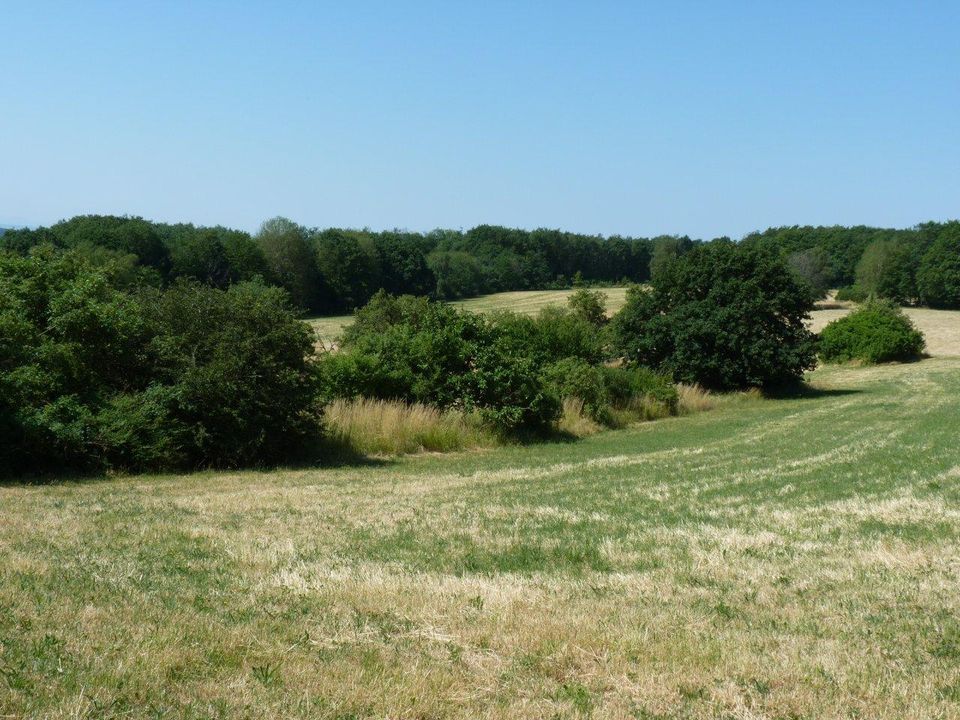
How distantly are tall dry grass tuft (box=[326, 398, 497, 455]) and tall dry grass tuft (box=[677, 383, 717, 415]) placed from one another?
14.4 m

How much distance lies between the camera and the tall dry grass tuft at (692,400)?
37969mm

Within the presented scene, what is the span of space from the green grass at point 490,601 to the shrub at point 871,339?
166 feet

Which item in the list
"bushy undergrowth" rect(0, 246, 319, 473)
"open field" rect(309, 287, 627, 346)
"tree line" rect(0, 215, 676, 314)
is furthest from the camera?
"open field" rect(309, 287, 627, 346)

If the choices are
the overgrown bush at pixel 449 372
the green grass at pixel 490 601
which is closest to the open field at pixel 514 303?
the overgrown bush at pixel 449 372

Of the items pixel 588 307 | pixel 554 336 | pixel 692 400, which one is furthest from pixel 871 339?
pixel 554 336

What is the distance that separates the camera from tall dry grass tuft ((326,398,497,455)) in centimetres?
2311

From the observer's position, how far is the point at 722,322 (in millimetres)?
43281

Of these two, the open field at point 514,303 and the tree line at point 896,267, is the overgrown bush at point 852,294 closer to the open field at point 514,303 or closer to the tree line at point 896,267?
the tree line at point 896,267

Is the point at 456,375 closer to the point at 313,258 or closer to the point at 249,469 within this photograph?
the point at 249,469

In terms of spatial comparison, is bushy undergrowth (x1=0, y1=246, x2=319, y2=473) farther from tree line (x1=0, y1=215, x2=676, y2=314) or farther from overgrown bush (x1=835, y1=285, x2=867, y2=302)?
overgrown bush (x1=835, y1=285, x2=867, y2=302)

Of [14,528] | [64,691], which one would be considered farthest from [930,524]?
[14,528]

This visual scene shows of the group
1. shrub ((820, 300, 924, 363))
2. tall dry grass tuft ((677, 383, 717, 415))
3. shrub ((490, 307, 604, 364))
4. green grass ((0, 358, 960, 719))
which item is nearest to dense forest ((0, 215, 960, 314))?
shrub ((820, 300, 924, 363))

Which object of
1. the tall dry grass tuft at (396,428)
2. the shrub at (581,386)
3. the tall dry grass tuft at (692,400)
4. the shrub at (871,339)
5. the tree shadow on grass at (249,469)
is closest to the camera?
the tree shadow on grass at (249,469)

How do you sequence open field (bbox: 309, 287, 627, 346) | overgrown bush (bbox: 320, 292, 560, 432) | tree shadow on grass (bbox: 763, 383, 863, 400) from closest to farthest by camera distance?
overgrown bush (bbox: 320, 292, 560, 432) → tree shadow on grass (bbox: 763, 383, 863, 400) → open field (bbox: 309, 287, 627, 346)
